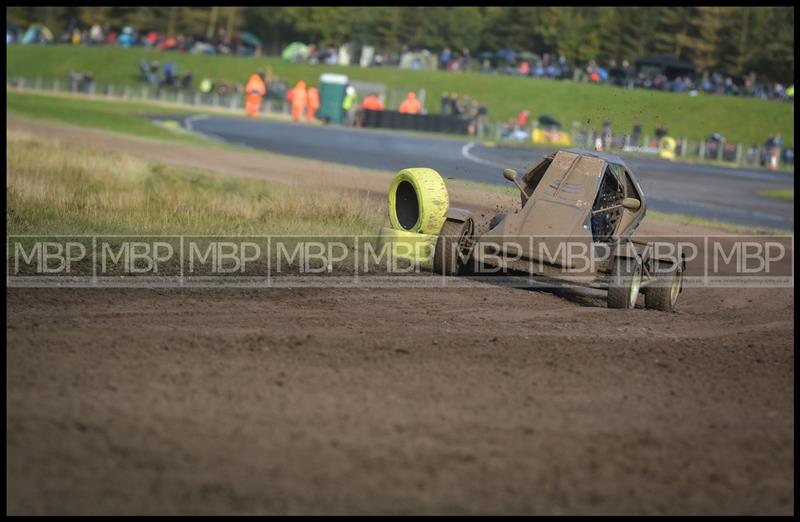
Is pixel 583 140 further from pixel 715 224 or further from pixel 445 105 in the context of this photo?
pixel 715 224

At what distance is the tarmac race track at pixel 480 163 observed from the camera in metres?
30.5

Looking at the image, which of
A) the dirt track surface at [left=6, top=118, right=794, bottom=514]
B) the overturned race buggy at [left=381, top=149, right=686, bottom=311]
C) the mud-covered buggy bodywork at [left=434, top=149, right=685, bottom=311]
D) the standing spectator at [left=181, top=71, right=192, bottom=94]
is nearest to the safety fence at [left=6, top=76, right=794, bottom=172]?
the standing spectator at [left=181, top=71, right=192, bottom=94]

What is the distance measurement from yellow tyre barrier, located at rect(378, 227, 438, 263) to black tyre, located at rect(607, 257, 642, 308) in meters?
2.59

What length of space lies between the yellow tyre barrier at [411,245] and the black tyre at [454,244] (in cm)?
71

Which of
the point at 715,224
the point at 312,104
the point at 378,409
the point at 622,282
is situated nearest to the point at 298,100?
the point at 312,104

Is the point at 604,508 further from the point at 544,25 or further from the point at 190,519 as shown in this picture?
the point at 544,25

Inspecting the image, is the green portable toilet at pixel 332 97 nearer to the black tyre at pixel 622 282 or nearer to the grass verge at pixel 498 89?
the grass verge at pixel 498 89

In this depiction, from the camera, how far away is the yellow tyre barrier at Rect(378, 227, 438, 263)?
14289mm

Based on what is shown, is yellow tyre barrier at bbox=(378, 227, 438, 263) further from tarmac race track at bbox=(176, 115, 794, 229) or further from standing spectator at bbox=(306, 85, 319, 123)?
standing spectator at bbox=(306, 85, 319, 123)

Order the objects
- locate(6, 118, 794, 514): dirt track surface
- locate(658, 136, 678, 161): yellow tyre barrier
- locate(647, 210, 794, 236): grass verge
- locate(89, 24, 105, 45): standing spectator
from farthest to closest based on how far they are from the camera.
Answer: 1. locate(89, 24, 105, 45): standing spectator
2. locate(658, 136, 678, 161): yellow tyre barrier
3. locate(647, 210, 794, 236): grass verge
4. locate(6, 118, 794, 514): dirt track surface

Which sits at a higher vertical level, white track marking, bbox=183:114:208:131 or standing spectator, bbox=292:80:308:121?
standing spectator, bbox=292:80:308:121

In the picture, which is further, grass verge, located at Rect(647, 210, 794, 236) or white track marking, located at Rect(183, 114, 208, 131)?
white track marking, located at Rect(183, 114, 208, 131)

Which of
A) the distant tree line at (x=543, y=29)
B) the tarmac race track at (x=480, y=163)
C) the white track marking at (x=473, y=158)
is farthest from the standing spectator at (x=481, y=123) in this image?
the distant tree line at (x=543, y=29)

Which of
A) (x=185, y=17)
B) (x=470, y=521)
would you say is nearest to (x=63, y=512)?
(x=470, y=521)
